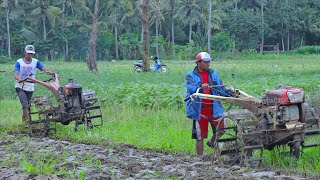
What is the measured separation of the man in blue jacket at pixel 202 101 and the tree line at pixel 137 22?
168 feet

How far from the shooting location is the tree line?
63.2 metres

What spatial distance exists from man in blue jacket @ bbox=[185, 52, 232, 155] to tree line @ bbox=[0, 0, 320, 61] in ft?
168

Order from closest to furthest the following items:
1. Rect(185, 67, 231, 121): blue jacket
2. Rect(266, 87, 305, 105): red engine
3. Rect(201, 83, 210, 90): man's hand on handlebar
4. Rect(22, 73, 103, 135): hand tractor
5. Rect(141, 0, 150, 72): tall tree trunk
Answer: Rect(266, 87, 305, 105): red engine, Rect(201, 83, 210, 90): man's hand on handlebar, Rect(185, 67, 231, 121): blue jacket, Rect(22, 73, 103, 135): hand tractor, Rect(141, 0, 150, 72): tall tree trunk

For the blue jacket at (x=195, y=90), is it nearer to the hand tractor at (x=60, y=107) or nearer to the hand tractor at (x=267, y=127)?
the hand tractor at (x=267, y=127)

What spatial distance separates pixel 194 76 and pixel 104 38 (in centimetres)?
5666

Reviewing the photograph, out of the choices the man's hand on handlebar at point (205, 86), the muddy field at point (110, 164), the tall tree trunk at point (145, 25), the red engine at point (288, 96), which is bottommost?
the muddy field at point (110, 164)

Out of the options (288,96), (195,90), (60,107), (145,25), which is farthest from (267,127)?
(145,25)

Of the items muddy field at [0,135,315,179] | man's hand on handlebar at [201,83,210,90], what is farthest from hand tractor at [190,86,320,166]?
muddy field at [0,135,315,179]

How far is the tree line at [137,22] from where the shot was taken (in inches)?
2486

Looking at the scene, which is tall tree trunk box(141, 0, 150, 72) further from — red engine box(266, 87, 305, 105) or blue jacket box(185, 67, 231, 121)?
red engine box(266, 87, 305, 105)

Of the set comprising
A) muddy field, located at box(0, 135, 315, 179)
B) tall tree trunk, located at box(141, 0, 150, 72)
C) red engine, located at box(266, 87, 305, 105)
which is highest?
tall tree trunk, located at box(141, 0, 150, 72)

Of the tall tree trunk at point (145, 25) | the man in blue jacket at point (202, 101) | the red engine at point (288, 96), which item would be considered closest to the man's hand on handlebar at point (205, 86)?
the man in blue jacket at point (202, 101)

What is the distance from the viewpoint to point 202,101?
9.45 metres

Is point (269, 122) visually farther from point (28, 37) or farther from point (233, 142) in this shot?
point (28, 37)
